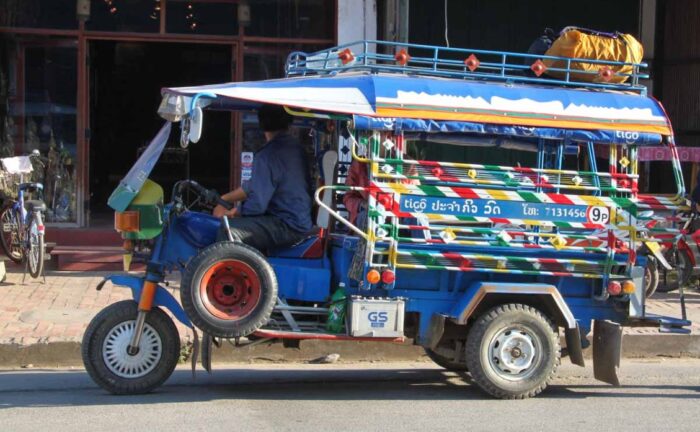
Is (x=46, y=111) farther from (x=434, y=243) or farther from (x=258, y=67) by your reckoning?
(x=434, y=243)

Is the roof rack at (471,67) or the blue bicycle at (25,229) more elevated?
the roof rack at (471,67)

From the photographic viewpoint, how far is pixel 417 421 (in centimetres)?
581

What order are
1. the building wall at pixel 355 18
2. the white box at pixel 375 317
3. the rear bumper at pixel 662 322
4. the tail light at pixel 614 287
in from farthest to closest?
1. the building wall at pixel 355 18
2. the rear bumper at pixel 662 322
3. the tail light at pixel 614 287
4. the white box at pixel 375 317

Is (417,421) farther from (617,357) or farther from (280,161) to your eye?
(280,161)

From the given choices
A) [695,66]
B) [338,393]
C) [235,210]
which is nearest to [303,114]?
Result: [235,210]

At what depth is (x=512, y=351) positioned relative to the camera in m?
6.32

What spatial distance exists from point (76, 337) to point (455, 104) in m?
3.98

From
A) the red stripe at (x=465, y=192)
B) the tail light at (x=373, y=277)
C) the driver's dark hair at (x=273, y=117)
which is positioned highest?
the driver's dark hair at (x=273, y=117)

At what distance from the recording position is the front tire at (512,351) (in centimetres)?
625

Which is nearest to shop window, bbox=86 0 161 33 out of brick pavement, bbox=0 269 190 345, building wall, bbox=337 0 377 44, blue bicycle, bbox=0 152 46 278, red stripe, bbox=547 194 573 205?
blue bicycle, bbox=0 152 46 278

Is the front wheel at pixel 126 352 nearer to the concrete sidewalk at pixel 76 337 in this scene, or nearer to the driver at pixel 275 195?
the driver at pixel 275 195

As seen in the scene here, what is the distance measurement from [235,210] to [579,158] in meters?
2.69

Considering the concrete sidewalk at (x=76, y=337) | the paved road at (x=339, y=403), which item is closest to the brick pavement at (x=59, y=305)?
the concrete sidewalk at (x=76, y=337)

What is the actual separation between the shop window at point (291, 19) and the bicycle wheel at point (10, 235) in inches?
158
